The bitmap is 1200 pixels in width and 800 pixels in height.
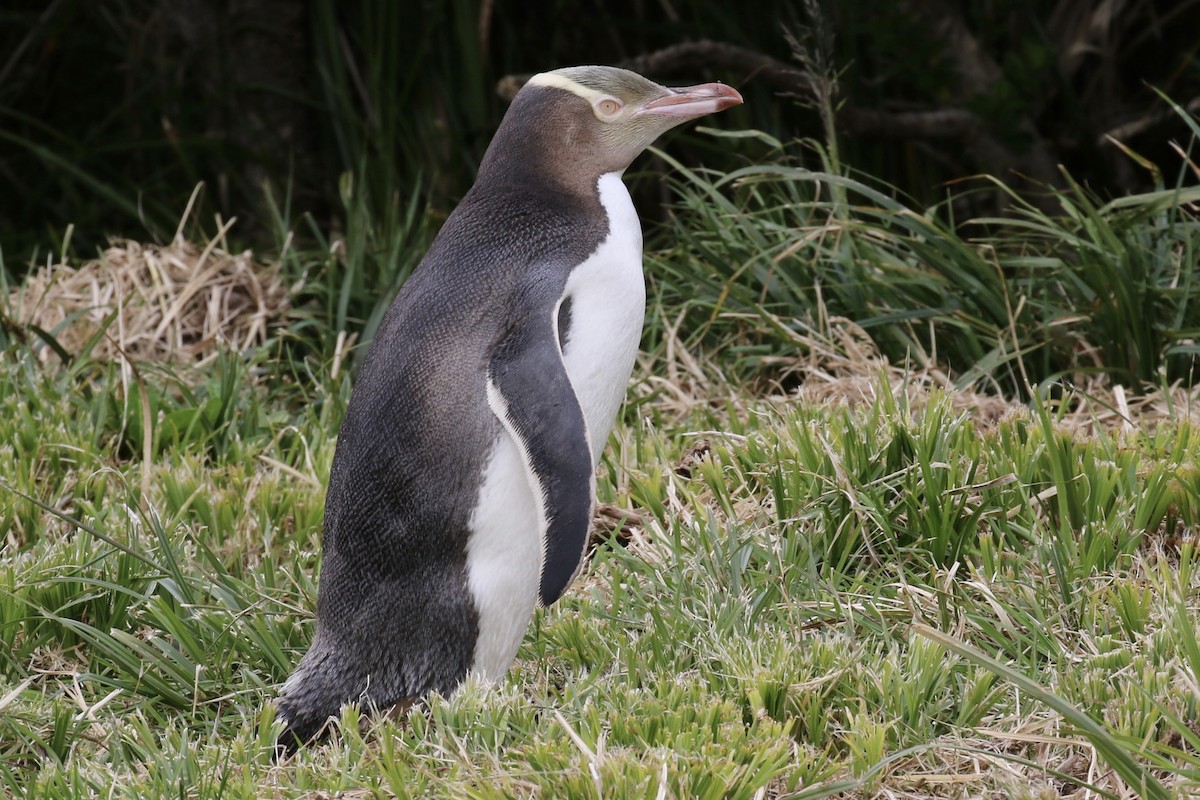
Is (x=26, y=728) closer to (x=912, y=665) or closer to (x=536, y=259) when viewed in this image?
(x=536, y=259)

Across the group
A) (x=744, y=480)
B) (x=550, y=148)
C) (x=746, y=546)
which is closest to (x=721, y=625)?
(x=746, y=546)

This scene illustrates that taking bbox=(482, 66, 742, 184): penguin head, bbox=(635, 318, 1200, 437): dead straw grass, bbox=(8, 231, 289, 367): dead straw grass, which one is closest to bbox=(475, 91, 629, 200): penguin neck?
bbox=(482, 66, 742, 184): penguin head

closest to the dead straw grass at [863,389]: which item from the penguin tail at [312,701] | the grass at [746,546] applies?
the grass at [746,546]

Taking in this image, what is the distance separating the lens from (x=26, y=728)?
2.32 meters

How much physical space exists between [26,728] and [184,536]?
0.74m

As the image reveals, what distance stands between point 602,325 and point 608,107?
406mm

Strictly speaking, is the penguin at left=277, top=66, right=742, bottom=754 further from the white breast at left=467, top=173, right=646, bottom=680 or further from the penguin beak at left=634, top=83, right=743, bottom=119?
the penguin beak at left=634, top=83, right=743, bottom=119

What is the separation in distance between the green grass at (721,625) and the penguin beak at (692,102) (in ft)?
2.21

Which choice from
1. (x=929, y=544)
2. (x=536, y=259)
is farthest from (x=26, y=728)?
(x=929, y=544)

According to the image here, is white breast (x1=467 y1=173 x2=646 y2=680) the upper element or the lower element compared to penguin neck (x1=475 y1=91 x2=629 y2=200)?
lower

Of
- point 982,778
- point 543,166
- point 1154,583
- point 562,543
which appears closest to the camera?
point 982,778

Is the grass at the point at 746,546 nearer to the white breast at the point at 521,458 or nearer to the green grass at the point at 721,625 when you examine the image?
the green grass at the point at 721,625

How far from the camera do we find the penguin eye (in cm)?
254

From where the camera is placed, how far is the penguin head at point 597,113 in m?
2.53
